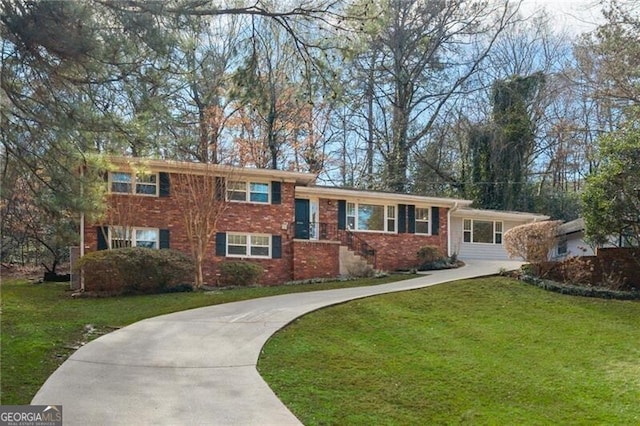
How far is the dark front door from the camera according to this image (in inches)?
789

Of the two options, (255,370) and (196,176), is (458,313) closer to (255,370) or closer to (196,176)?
(255,370)

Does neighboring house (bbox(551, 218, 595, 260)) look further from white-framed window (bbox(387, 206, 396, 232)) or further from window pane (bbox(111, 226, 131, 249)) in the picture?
window pane (bbox(111, 226, 131, 249))

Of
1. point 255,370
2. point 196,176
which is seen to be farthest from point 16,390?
point 196,176

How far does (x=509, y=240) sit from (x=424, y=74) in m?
14.7

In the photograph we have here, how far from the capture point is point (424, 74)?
30094 mm

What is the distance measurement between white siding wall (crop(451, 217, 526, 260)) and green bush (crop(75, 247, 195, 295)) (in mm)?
12528

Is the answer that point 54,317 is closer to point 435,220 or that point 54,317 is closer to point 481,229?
point 435,220

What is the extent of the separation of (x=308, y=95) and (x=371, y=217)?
1330 cm

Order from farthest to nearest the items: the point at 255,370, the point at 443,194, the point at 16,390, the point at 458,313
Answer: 1. the point at 443,194
2. the point at 458,313
3. the point at 255,370
4. the point at 16,390

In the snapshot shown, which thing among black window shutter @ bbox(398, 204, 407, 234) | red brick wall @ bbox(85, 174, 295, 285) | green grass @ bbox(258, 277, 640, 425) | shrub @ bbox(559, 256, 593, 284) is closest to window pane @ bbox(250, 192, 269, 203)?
red brick wall @ bbox(85, 174, 295, 285)

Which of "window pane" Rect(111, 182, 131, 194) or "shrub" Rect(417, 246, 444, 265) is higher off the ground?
"window pane" Rect(111, 182, 131, 194)

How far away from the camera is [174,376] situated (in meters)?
6.93

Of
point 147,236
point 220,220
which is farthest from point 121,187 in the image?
point 220,220

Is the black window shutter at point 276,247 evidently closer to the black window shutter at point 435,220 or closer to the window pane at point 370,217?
the window pane at point 370,217
